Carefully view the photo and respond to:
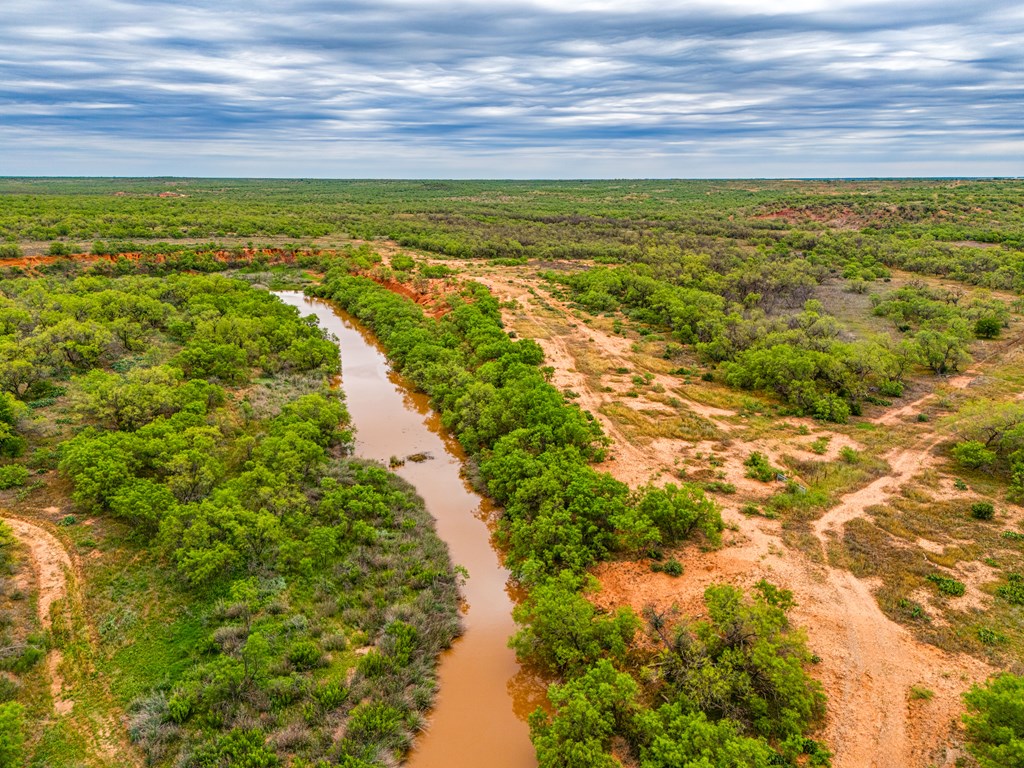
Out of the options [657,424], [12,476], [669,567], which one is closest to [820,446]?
[657,424]

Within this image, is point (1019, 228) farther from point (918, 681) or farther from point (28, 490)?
point (28, 490)

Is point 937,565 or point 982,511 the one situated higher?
point 982,511

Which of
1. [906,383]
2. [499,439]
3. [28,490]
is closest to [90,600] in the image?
[28,490]

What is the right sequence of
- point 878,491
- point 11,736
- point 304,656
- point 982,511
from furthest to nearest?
point 878,491 < point 982,511 < point 304,656 < point 11,736

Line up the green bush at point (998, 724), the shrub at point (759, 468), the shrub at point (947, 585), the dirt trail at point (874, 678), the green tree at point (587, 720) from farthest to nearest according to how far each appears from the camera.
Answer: the shrub at point (759, 468) < the shrub at point (947, 585) < the dirt trail at point (874, 678) < the green tree at point (587, 720) < the green bush at point (998, 724)

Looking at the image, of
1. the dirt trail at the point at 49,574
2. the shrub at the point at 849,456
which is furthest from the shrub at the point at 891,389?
the dirt trail at the point at 49,574

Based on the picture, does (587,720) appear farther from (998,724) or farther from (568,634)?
(998,724)

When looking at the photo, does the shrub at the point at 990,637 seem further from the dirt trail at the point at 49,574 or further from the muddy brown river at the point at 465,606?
the dirt trail at the point at 49,574
